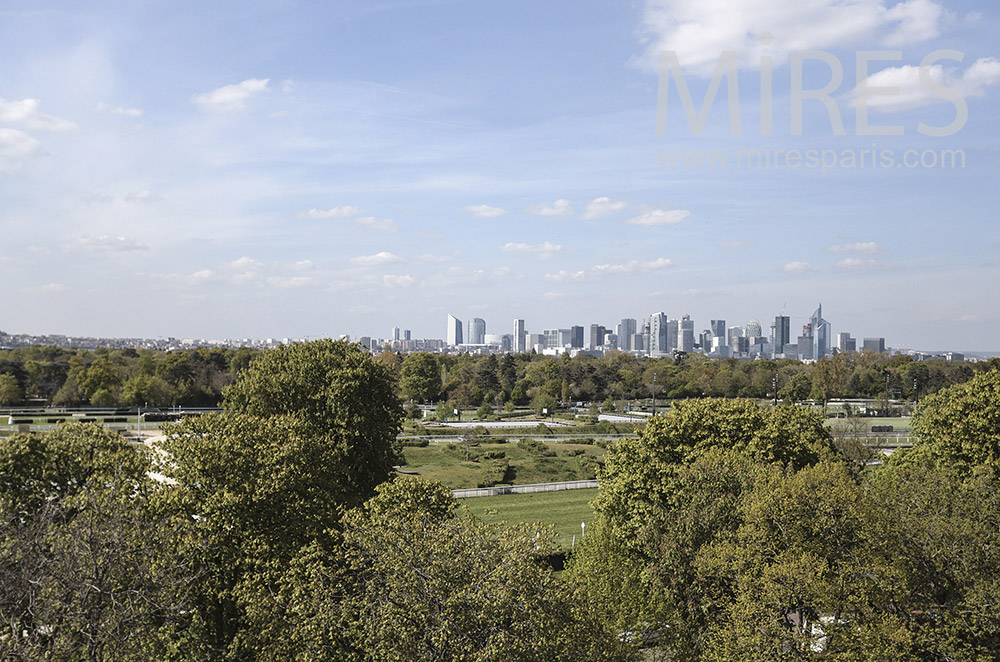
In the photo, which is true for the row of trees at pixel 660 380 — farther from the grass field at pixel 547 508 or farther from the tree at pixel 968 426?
the tree at pixel 968 426

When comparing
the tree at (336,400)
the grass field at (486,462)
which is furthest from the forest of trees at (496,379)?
the tree at (336,400)

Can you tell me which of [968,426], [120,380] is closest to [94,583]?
[968,426]

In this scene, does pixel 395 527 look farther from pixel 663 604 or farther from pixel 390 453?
pixel 390 453

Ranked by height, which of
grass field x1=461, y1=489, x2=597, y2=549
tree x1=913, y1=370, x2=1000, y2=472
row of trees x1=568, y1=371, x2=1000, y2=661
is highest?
tree x1=913, y1=370, x2=1000, y2=472

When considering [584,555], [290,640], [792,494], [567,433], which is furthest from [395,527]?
[567,433]

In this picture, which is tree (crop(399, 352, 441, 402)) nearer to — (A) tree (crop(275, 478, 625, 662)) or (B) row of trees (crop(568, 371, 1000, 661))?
(B) row of trees (crop(568, 371, 1000, 661))

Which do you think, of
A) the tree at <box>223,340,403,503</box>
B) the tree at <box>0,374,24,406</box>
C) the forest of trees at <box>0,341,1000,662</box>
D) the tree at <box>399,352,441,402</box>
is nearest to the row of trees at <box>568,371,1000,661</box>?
the forest of trees at <box>0,341,1000,662</box>
